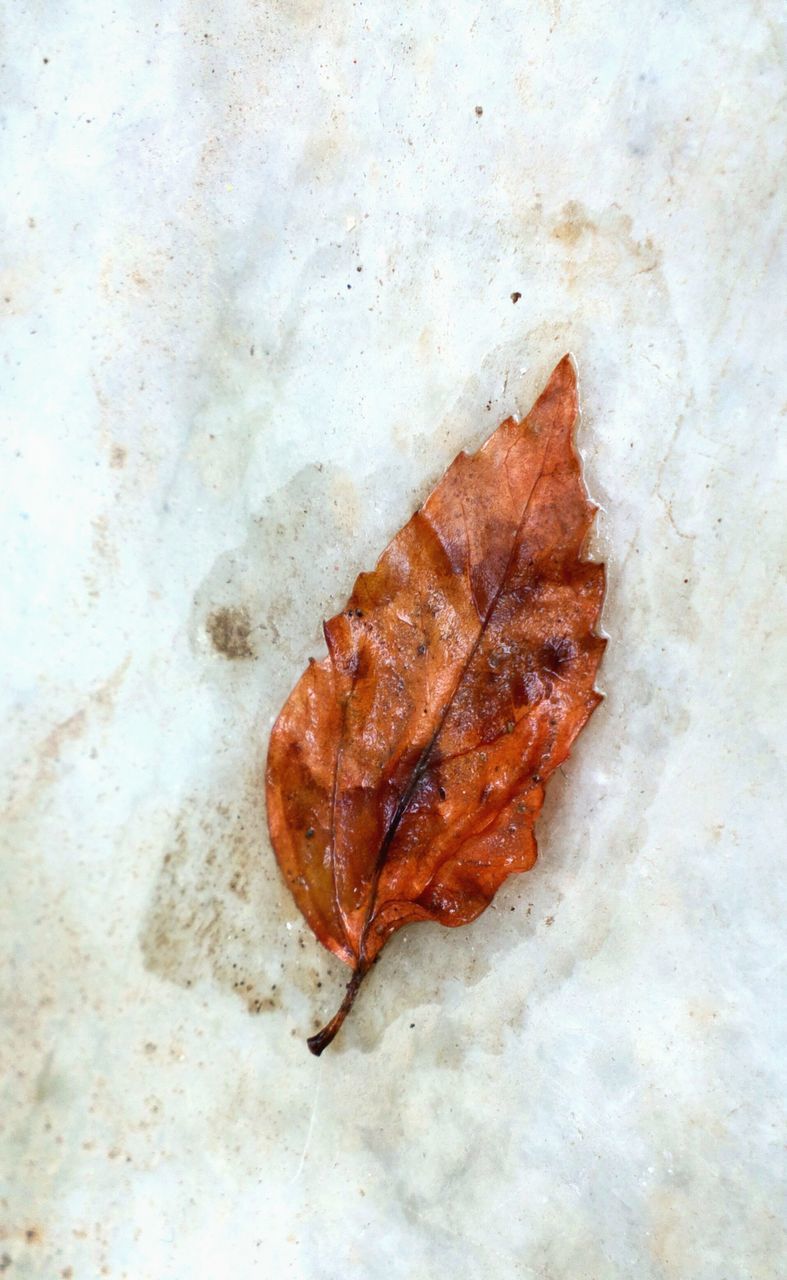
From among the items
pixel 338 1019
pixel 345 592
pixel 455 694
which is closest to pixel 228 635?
pixel 345 592

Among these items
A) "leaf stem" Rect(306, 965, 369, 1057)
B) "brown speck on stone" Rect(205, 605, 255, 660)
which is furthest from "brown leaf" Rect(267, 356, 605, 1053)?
"brown speck on stone" Rect(205, 605, 255, 660)

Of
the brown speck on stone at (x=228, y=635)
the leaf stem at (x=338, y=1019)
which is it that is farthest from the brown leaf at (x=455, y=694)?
the brown speck on stone at (x=228, y=635)

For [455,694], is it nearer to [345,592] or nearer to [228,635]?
[345,592]

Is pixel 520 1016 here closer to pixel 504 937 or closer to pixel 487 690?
pixel 504 937

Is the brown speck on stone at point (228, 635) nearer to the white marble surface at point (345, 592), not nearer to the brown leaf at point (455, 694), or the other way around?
the white marble surface at point (345, 592)

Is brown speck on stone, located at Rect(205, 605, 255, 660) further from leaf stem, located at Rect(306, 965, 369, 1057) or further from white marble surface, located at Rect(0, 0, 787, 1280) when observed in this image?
Result: leaf stem, located at Rect(306, 965, 369, 1057)

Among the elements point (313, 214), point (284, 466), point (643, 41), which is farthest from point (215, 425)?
point (643, 41)
